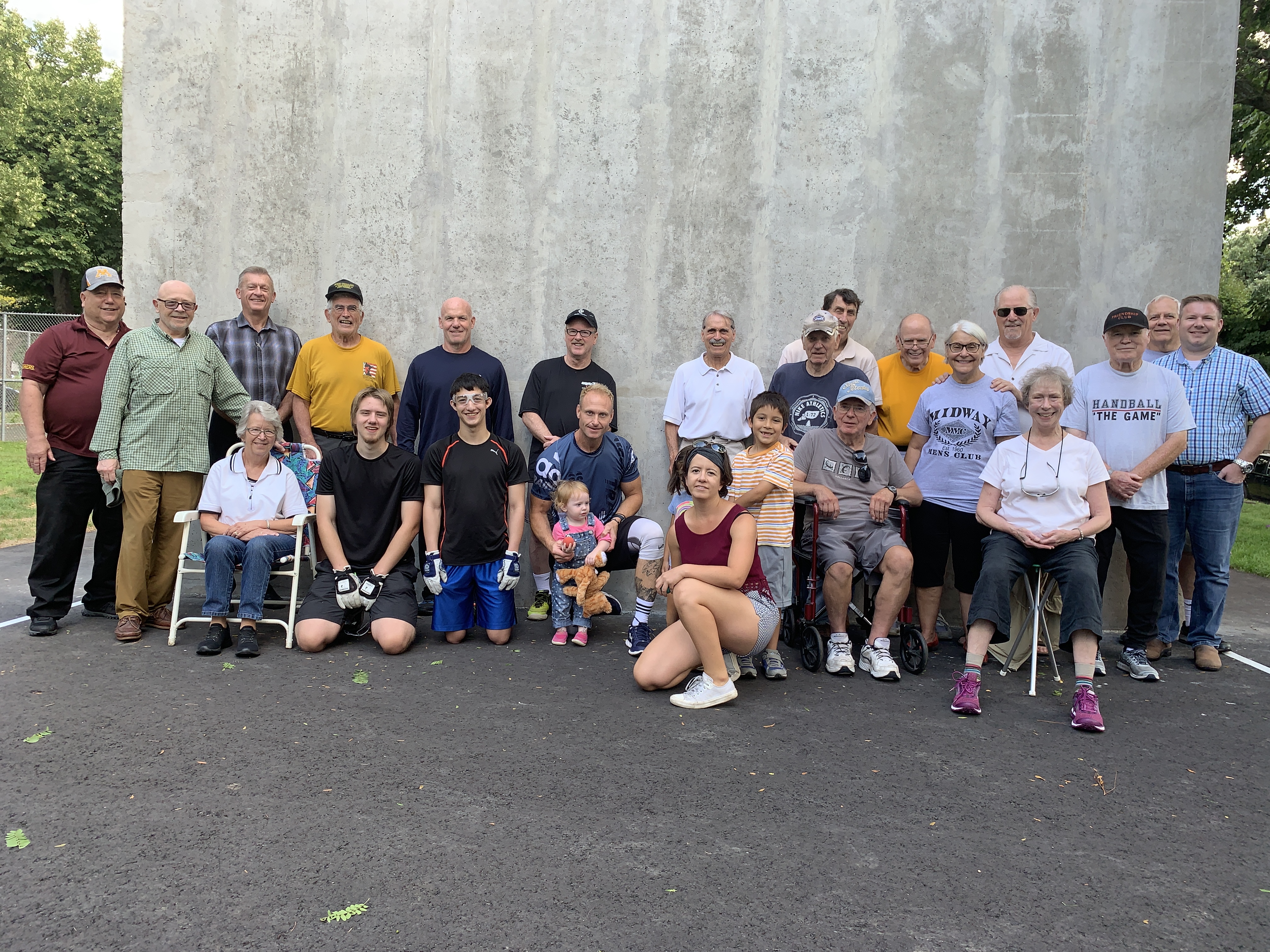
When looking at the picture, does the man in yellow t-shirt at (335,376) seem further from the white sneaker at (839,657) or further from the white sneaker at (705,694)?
the white sneaker at (839,657)

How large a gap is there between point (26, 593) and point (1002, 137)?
7.88 m

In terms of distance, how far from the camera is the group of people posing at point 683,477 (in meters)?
5.20

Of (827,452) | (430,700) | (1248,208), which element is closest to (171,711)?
(430,700)

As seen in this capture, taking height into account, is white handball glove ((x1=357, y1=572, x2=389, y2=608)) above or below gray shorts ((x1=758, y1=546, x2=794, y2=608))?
below

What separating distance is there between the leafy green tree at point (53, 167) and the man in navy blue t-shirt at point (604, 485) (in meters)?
22.5

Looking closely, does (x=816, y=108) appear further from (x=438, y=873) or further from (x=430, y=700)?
(x=438, y=873)

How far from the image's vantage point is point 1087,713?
167 inches

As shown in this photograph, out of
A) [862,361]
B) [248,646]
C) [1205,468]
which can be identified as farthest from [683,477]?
[1205,468]

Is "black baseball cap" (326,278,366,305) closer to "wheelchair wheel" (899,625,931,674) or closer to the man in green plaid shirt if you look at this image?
the man in green plaid shirt

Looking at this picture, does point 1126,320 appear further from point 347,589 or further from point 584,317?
point 347,589

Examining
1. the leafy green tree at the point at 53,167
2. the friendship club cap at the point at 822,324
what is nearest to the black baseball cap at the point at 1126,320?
the friendship club cap at the point at 822,324

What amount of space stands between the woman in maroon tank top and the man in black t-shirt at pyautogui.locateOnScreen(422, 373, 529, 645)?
1240 millimetres

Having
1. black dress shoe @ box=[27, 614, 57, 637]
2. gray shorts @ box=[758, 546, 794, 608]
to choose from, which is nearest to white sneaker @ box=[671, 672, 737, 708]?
gray shorts @ box=[758, 546, 794, 608]

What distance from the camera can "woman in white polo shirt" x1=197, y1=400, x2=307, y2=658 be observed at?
542 cm
